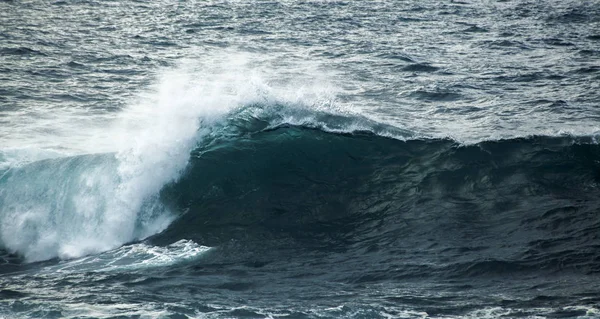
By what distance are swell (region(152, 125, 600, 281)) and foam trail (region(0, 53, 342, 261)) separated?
1.36ft

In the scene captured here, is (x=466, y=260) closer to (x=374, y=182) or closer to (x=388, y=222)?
Answer: (x=388, y=222)

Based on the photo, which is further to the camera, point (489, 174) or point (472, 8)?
point (472, 8)

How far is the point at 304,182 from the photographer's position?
1340 cm

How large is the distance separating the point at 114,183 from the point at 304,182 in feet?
11.2

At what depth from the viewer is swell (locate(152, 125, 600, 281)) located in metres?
10.7

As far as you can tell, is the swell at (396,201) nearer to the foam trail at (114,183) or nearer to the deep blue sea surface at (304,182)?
the deep blue sea surface at (304,182)

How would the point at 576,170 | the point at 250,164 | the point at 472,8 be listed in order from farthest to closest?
the point at 472,8 → the point at 250,164 → the point at 576,170

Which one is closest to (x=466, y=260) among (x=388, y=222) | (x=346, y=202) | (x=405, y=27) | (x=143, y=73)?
(x=388, y=222)

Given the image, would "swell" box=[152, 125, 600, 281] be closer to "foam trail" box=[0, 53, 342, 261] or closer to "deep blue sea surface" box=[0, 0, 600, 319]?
"deep blue sea surface" box=[0, 0, 600, 319]

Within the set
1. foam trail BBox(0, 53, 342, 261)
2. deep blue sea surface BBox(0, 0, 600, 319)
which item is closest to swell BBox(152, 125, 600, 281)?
deep blue sea surface BBox(0, 0, 600, 319)

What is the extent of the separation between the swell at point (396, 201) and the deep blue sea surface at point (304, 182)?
0.04m

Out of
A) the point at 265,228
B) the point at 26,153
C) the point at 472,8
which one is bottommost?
the point at 265,228

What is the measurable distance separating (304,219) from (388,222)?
1413 mm

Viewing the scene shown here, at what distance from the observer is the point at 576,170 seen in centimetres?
1299
